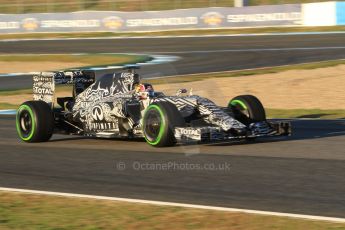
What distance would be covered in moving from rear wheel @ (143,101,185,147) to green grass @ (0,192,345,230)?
3191 millimetres

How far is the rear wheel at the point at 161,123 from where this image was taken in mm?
10766

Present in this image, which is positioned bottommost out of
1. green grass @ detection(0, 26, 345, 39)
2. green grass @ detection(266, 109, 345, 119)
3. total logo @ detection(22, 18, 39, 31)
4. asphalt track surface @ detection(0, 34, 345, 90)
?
green grass @ detection(266, 109, 345, 119)

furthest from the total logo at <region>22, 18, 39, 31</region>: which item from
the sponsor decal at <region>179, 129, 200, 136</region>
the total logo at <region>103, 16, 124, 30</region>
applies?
the sponsor decal at <region>179, 129, 200, 136</region>

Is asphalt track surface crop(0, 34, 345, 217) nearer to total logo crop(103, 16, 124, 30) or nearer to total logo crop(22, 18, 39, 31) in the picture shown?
total logo crop(103, 16, 124, 30)

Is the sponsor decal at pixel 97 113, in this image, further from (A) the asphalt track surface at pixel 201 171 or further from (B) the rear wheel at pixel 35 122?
(B) the rear wheel at pixel 35 122

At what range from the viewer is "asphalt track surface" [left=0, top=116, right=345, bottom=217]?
305 inches

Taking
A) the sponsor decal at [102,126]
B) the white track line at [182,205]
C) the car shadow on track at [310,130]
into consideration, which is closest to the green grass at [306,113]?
the car shadow on track at [310,130]

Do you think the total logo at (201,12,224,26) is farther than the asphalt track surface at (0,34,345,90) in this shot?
Yes

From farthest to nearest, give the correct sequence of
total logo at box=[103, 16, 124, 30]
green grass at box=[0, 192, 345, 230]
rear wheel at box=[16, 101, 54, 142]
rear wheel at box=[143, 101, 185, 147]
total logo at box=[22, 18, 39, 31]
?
total logo at box=[22, 18, 39, 31], total logo at box=[103, 16, 124, 30], rear wheel at box=[16, 101, 54, 142], rear wheel at box=[143, 101, 185, 147], green grass at box=[0, 192, 345, 230]

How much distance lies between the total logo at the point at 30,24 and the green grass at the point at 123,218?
137ft

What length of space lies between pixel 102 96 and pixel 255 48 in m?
21.3

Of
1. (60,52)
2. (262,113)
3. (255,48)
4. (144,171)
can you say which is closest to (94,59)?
(60,52)

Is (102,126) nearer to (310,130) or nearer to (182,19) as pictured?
(310,130)

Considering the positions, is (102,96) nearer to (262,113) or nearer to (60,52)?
(262,113)
